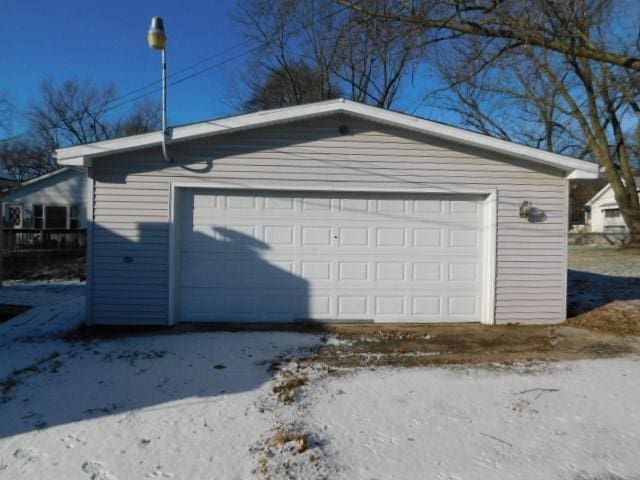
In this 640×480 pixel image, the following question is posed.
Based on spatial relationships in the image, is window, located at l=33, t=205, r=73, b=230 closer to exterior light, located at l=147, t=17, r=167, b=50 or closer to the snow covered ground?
the snow covered ground

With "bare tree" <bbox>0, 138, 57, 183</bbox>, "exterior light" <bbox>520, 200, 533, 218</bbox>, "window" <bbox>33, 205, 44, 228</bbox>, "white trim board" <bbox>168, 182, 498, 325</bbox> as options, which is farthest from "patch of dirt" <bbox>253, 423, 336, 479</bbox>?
"bare tree" <bbox>0, 138, 57, 183</bbox>

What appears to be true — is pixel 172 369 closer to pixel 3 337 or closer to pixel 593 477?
pixel 3 337

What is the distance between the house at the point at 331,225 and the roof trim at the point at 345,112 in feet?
0.09

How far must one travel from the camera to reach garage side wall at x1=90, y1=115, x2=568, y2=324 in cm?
626

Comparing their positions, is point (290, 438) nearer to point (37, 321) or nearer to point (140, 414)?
point (140, 414)

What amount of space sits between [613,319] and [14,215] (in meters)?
24.5

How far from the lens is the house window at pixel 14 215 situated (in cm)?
2123

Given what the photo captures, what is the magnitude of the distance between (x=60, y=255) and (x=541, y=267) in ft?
49.6

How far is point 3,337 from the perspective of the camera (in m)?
5.78

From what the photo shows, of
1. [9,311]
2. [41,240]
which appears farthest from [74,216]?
[9,311]

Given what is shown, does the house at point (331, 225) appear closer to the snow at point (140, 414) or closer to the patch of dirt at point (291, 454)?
the snow at point (140, 414)

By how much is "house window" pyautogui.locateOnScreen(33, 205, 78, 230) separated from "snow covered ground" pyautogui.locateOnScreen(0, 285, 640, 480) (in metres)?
18.1

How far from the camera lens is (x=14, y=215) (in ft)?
70.4

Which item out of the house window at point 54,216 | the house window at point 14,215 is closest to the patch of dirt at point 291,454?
the house window at point 54,216
